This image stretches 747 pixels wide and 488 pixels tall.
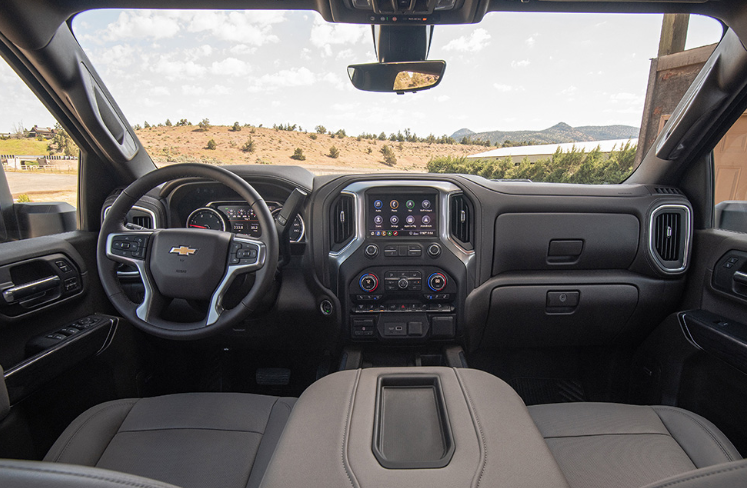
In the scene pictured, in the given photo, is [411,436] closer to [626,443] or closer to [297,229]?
[626,443]

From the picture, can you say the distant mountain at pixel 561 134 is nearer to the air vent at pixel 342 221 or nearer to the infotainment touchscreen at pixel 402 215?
the infotainment touchscreen at pixel 402 215

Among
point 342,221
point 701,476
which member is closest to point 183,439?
point 342,221

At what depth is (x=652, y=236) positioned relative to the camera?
7.67ft

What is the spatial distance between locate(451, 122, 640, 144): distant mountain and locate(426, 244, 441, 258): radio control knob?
0.65 m

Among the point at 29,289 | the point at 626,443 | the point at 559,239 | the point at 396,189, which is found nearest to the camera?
the point at 626,443

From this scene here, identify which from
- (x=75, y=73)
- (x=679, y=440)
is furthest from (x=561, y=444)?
(x=75, y=73)

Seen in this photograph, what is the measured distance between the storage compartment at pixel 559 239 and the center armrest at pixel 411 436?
3.40 feet

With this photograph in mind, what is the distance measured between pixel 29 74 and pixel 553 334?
302 centimetres

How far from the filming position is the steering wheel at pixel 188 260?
5.40ft

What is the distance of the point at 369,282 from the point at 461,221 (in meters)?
0.62

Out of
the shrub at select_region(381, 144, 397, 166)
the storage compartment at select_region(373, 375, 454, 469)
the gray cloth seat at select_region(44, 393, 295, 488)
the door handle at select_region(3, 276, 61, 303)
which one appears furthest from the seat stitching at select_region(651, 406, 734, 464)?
the door handle at select_region(3, 276, 61, 303)

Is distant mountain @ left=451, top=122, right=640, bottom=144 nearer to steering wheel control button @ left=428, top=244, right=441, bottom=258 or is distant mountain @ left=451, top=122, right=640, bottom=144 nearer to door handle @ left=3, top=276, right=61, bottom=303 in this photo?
steering wheel control button @ left=428, top=244, right=441, bottom=258

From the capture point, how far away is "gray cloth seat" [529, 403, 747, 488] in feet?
4.42

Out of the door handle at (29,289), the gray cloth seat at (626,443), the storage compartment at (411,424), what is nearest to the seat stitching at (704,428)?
the gray cloth seat at (626,443)
